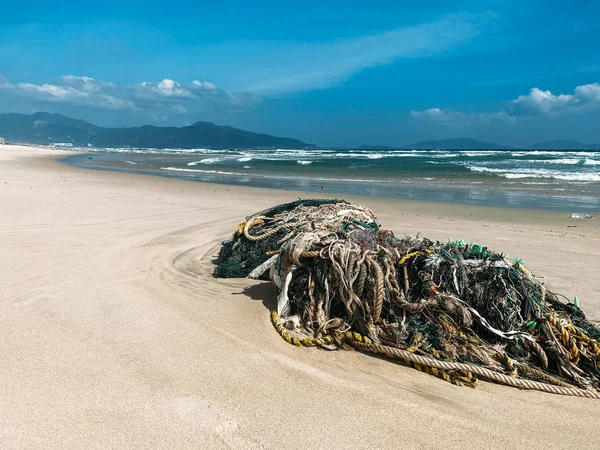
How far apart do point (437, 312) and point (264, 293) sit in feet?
6.10

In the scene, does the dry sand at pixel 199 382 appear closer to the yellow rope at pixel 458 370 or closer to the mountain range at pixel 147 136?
the yellow rope at pixel 458 370

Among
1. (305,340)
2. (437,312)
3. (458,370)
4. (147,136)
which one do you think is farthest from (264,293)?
(147,136)

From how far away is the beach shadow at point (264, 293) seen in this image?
398cm

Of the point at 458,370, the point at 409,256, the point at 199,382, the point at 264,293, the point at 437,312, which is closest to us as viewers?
the point at 199,382

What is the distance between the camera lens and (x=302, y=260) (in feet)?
11.7

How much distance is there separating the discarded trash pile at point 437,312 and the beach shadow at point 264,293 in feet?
1.05

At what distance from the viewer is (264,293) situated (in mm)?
4270

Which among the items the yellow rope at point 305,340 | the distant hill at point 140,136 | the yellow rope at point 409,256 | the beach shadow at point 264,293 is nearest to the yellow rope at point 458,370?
the yellow rope at point 305,340

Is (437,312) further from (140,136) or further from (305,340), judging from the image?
(140,136)

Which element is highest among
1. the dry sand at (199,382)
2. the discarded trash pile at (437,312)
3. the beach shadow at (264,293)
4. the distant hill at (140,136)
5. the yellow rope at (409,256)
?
the distant hill at (140,136)

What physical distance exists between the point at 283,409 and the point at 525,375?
1719mm

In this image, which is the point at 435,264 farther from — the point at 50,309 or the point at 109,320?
the point at 50,309

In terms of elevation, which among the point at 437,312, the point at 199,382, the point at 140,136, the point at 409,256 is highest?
the point at 140,136

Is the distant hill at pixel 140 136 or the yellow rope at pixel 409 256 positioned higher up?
the distant hill at pixel 140 136
